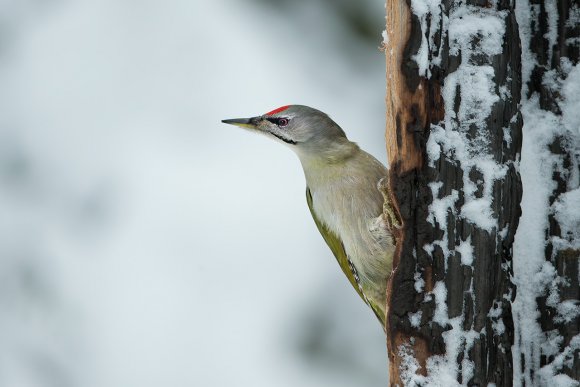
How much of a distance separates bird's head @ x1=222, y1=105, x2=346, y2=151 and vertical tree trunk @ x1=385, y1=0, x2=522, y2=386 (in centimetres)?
140

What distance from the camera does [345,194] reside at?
11.7 ft

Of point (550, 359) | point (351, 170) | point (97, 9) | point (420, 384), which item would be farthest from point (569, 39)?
point (97, 9)

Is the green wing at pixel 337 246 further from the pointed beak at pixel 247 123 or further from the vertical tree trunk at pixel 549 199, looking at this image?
the vertical tree trunk at pixel 549 199

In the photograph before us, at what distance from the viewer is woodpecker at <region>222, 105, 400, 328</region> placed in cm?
343

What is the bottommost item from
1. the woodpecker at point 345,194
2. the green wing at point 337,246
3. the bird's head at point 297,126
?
the green wing at point 337,246

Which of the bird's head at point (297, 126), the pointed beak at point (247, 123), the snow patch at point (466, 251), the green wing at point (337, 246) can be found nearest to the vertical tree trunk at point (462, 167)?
the snow patch at point (466, 251)

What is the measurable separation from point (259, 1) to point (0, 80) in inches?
97.3

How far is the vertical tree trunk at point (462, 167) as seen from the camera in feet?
7.80

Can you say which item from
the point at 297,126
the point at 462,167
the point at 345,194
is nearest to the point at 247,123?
the point at 297,126

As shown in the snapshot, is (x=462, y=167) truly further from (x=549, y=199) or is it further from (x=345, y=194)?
(x=345, y=194)

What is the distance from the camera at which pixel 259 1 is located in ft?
20.3

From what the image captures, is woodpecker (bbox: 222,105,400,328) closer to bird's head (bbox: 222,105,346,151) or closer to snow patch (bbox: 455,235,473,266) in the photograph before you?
bird's head (bbox: 222,105,346,151)

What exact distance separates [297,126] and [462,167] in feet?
5.22

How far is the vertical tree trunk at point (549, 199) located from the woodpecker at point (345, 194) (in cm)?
81
